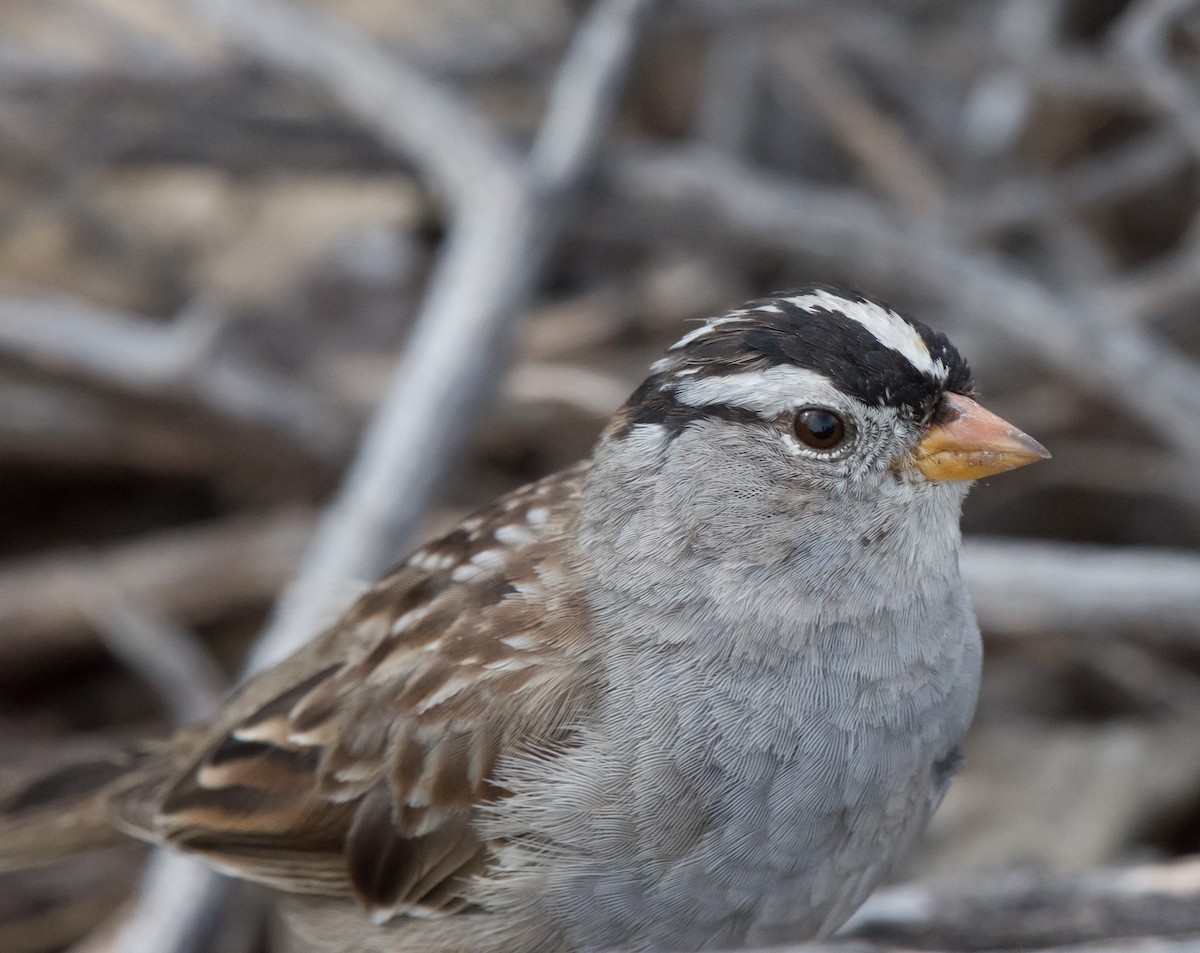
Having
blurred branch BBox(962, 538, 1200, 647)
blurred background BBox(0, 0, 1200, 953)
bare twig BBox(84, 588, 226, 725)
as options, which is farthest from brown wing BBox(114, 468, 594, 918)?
blurred branch BBox(962, 538, 1200, 647)

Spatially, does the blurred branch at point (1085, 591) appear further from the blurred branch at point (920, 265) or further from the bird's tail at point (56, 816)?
the bird's tail at point (56, 816)

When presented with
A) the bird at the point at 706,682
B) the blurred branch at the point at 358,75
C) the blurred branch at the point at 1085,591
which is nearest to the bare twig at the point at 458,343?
the blurred branch at the point at 358,75

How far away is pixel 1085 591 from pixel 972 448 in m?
1.16

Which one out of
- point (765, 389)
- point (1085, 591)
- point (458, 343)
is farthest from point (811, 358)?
point (458, 343)

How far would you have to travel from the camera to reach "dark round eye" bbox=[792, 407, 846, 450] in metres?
2.54

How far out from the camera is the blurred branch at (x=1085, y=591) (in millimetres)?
3443

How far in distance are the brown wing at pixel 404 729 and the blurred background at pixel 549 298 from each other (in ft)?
1.66

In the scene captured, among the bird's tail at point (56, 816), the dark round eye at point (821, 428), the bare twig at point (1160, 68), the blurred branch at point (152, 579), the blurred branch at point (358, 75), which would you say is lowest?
the bird's tail at point (56, 816)

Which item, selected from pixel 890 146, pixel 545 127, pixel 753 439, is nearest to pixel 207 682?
pixel 545 127

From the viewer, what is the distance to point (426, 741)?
8.89 feet

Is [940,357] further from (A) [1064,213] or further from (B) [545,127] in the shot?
(A) [1064,213]

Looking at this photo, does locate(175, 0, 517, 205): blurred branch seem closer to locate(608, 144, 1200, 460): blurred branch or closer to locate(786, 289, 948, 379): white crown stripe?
locate(608, 144, 1200, 460): blurred branch

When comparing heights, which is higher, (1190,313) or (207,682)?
(1190,313)

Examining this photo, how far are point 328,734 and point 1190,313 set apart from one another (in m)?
3.08
